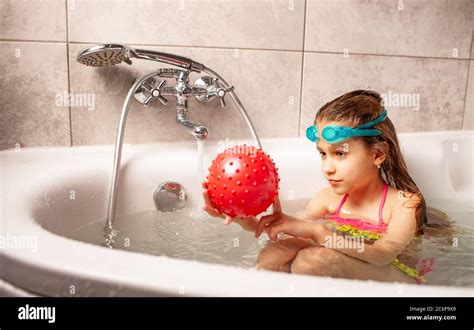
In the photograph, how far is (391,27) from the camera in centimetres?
167

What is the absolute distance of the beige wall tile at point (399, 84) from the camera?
162cm

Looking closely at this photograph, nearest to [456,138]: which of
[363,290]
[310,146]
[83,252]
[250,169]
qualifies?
[310,146]

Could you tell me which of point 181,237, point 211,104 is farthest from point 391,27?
point 181,237

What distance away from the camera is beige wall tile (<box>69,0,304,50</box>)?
1365mm

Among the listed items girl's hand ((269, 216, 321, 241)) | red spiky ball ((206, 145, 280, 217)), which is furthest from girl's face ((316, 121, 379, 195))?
red spiky ball ((206, 145, 280, 217))

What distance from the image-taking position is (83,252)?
70 cm

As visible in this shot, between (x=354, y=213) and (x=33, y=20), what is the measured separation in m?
0.91

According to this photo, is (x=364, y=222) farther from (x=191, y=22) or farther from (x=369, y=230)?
(x=191, y=22)

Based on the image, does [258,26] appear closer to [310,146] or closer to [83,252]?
[310,146]

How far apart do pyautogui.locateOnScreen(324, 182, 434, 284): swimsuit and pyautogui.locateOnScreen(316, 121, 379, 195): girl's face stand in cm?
8

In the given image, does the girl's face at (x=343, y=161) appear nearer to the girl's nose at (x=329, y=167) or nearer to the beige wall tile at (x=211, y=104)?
the girl's nose at (x=329, y=167)

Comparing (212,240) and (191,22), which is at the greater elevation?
(191,22)

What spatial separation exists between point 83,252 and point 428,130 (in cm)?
141

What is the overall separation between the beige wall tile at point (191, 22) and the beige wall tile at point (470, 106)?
2.18ft
